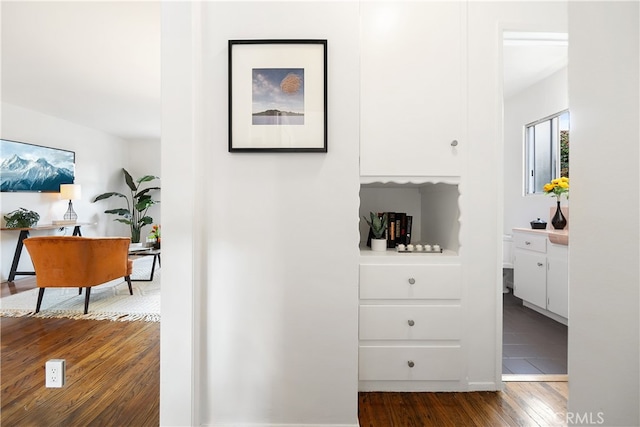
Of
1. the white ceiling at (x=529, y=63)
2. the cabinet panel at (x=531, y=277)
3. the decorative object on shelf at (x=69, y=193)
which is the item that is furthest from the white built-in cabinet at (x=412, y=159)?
the decorative object on shelf at (x=69, y=193)

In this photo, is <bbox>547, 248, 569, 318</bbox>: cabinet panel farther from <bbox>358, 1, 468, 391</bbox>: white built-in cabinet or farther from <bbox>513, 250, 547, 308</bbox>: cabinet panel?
<bbox>358, 1, 468, 391</bbox>: white built-in cabinet

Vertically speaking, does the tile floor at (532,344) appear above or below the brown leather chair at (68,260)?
below

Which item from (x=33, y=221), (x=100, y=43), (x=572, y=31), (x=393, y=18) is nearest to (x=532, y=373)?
(x=572, y=31)

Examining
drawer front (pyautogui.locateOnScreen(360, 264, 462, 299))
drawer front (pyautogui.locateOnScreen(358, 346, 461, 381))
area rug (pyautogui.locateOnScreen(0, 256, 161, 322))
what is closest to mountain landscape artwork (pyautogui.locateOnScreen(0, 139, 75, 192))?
area rug (pyautogui.locateOnScreen(0, 256, 161, 322))

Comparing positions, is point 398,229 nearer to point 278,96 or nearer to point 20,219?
point 278,96

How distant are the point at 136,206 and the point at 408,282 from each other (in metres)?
6.85

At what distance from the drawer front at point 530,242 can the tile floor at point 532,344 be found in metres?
0.67

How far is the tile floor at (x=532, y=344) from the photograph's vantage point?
232 centimetres

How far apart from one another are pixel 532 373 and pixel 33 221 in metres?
6.17

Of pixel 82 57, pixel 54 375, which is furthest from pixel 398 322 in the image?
pixel 82 57

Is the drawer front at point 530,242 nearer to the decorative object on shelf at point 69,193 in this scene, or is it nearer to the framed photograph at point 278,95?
the framed photograph at point 278,95

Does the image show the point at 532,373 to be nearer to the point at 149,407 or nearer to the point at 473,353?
the point at 473,353

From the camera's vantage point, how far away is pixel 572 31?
72 cm

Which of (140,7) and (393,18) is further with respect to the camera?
(140,7)
